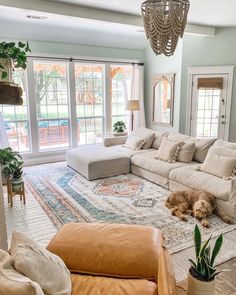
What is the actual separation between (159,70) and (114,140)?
2211 millimetres

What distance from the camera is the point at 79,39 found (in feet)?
19.3

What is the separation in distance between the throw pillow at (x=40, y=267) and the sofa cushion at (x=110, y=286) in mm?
121

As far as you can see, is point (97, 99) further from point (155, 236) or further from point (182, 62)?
point (155, 236)

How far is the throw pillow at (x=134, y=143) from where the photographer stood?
5320mm

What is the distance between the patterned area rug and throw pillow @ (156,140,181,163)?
485 mm

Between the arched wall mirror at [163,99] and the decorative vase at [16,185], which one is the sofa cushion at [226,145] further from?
the decorative vase at [16,185]

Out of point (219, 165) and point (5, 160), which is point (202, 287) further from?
point (5, 160)

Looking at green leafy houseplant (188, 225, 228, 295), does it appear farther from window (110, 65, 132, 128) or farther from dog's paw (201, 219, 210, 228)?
window (110, 65, 132, 128)

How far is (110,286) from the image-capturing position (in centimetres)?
158

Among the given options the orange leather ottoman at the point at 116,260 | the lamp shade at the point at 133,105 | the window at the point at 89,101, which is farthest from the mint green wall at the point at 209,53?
the orange leather ottoman at the point at 116,260

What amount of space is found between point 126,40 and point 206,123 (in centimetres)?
271

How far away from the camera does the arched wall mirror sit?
6.43m

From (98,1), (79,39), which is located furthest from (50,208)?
(79,39)

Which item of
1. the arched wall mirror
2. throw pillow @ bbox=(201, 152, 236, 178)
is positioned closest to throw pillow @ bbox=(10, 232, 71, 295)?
throw pillow @ bbox=(201, 152, 236, 178)
